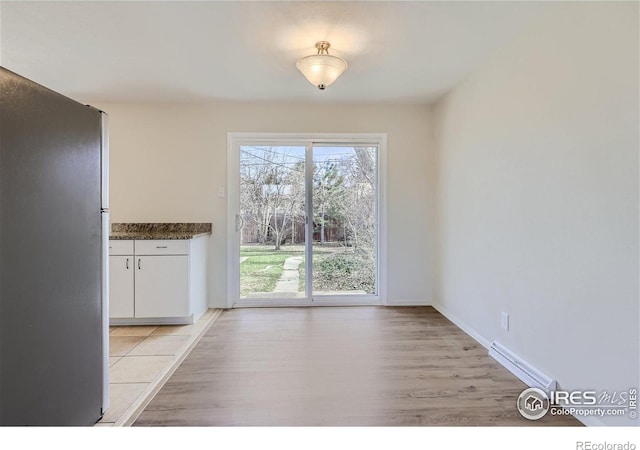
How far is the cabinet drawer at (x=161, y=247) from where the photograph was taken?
296 centimetres

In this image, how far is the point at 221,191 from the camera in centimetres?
349

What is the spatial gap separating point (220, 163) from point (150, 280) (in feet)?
4.69

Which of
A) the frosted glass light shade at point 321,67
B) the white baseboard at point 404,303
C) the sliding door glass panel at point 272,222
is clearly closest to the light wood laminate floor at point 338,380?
the white baseboard at point 404,303

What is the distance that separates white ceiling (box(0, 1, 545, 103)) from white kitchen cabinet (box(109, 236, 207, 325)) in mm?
1547

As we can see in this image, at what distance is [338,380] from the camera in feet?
6.45

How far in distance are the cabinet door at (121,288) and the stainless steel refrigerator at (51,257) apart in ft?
5.03

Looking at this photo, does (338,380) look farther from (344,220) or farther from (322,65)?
(322,65)

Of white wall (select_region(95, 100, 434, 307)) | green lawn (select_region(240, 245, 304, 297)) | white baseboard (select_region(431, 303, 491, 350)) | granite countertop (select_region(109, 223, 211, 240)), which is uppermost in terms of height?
white wall (select_region(95, 100, 434, 307))

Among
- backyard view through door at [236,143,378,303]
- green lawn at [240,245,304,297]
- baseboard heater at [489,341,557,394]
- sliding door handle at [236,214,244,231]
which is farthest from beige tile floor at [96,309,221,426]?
baseboard heater at [489,341,557,394]

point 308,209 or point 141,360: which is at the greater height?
point 308,209

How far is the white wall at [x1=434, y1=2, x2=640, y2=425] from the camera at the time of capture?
1.39 m

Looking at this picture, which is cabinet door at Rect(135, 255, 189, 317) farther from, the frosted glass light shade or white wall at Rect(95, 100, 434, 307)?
the frosted glass light shade

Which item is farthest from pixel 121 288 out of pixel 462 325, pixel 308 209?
pixel 462 325
